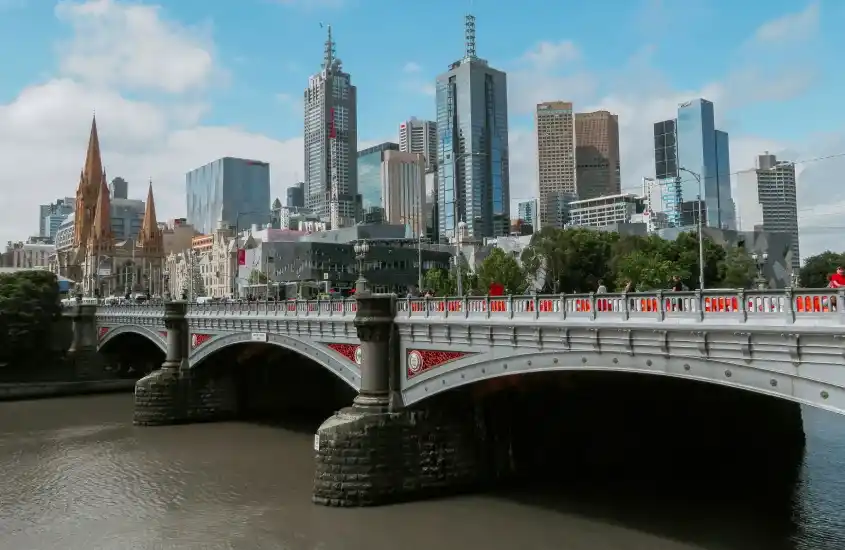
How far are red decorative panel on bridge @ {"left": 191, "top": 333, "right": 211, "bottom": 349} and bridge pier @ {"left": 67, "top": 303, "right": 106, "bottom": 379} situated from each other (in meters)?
24.6

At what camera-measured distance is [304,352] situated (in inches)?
1313

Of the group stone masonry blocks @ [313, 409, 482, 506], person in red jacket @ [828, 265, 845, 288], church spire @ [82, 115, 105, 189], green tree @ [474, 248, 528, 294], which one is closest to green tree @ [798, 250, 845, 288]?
green tree @ [474, 248, 528, 294]

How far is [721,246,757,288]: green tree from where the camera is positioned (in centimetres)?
5778

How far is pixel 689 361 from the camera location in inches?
682

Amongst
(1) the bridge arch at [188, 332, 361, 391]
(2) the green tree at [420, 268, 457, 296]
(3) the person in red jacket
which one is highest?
(2) the green tree at [420, 268, 457, 296]

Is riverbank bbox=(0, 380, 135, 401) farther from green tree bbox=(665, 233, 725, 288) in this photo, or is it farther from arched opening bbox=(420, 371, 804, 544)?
green tree bbox=(665, 233, 725, 288)

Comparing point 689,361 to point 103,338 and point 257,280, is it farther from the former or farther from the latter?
point 257,280

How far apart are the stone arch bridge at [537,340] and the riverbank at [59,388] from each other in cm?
2454

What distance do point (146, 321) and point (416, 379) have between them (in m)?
35.0

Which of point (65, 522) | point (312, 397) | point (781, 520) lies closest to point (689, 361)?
point (781, 520)

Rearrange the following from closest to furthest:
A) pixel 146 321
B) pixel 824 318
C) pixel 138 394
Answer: pixel 824 318 < pixel 138 394 < pixel 146 321

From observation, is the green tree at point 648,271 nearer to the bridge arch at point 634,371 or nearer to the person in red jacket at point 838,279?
the bridge arch at point 634,371

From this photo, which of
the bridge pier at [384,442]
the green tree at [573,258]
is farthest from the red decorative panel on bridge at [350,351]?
the green tree at [573,258]

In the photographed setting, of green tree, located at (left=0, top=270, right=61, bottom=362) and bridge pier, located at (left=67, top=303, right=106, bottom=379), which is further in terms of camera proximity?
bridge pier, located at (left=67, top=303, right=106, bottom=379)
